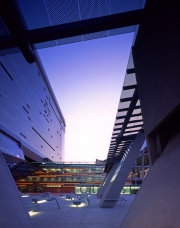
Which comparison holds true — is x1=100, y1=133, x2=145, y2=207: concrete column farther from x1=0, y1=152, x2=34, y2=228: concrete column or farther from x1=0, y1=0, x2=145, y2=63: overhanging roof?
x1=0, y1=0, x2=145, y2=63: overhanging roof

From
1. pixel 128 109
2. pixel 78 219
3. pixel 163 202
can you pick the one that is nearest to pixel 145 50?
pixel 163 202

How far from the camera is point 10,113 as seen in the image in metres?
51.0

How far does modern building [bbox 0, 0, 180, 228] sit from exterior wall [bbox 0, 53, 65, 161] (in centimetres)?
3745

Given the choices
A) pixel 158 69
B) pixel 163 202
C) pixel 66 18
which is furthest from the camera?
pixel 66 18

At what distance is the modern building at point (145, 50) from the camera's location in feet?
11.8

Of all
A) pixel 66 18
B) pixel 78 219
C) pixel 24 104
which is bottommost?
pixel 78 219

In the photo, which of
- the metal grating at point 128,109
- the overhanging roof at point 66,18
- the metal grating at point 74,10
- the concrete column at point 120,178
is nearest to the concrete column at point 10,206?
the overhanging roof at point 66,18

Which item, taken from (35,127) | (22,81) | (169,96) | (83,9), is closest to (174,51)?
(169,96)

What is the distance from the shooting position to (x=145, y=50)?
16.7ft

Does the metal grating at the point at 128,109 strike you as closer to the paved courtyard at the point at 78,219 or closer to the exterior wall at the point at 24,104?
the paved courtyard at the point at 78,219

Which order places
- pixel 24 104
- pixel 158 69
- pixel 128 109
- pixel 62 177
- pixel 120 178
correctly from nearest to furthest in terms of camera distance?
pixel 158 69 → pixel 128 109 → pixel 120 178 → pixel 24 104 → pixel 62 177

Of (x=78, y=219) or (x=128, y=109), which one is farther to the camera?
(x=78, y=219)

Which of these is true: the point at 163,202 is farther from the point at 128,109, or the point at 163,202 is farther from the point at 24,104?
the point at 24,104

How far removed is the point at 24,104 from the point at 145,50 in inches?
2459
